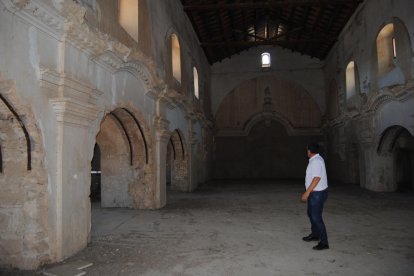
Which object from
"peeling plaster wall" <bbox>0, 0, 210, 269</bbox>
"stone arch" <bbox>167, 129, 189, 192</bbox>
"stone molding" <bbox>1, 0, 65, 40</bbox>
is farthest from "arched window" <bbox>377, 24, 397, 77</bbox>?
"stone molding" <bbox>1, 0, 65, 40</bbox>

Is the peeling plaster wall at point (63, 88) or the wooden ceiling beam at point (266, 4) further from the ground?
the wooden ceiling beam at point (266, 4)

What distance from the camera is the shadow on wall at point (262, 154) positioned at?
21109 mm

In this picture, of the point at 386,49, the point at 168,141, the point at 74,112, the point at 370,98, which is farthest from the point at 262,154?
the point at 74,112

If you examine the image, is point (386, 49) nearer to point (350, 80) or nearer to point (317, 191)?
point (350, 80)

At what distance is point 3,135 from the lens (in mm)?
4367

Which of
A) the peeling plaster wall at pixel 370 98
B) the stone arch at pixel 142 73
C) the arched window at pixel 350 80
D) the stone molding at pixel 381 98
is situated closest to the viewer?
the stone arch at pixel 142 73

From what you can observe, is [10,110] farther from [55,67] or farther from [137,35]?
[137,35]

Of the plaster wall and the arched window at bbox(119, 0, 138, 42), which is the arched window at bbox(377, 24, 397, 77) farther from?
the plaster wall

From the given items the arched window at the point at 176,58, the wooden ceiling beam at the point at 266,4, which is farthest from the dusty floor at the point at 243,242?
the wooden ceiling beam at the point at 266,4

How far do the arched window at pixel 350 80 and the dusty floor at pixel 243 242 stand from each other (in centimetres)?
722

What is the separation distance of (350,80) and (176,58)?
8612 millimetres

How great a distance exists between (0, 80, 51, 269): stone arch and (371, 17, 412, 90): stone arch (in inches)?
394

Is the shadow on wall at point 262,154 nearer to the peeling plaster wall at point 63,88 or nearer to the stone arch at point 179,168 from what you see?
the stone arch at point 179,168

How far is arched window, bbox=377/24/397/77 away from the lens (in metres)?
11.6
